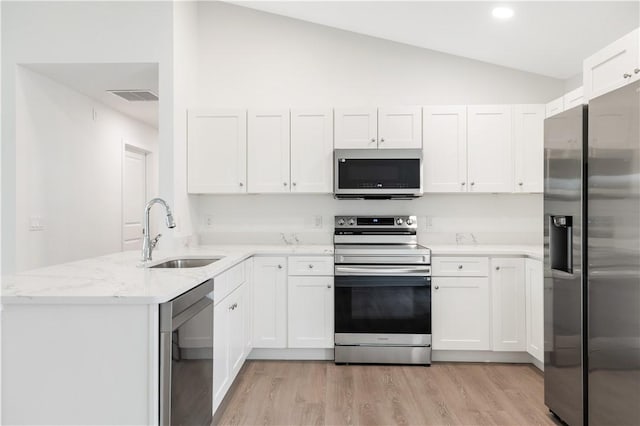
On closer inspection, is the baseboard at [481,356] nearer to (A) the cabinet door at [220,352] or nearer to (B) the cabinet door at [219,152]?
(A) the cabinet door at [220,352]

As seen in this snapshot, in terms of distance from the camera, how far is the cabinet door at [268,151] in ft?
11.6

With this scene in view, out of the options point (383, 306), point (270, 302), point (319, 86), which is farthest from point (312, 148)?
point (383, 306)

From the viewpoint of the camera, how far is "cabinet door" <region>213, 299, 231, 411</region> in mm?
2184

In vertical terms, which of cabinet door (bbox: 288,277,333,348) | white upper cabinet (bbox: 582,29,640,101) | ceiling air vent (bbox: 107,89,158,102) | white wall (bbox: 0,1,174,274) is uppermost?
white wall (bbox: 0,1,174,274)

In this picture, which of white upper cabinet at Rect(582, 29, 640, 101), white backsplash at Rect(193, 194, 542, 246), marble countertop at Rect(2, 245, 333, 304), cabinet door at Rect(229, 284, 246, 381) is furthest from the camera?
white backsplash at Rect(193, 194, 542, 246)

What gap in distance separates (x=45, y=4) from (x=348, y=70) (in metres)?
2.59

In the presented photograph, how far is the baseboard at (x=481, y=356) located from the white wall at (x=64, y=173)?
3.53 metres

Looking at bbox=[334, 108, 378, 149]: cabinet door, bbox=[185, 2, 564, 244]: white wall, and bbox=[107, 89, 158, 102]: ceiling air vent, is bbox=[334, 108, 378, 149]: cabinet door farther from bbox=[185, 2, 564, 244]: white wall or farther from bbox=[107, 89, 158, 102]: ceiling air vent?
bbox=[107, 89, 158, 102]: ceiling air vent

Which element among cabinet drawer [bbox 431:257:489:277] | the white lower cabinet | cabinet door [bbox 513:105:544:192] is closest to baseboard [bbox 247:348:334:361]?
the white lower cabinet

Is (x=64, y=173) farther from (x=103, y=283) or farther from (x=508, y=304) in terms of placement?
(x=508, y=304)

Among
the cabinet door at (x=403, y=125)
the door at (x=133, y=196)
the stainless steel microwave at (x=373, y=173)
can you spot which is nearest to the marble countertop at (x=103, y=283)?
the stainless steel microwave at (x=373, y=173)

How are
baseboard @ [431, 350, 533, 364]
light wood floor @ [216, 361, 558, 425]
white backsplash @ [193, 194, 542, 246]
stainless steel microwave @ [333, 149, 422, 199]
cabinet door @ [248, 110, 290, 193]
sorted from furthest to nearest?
white backsplash @ [193, 194, 542, 246]
cabinet door @ [248, 110, 290, 193]
stainless steel microwave @ [333, 149, 422, 199]
baseboard @ [431, 350, 533, 364]
light wood floor @ [216, 361, 558, 425]

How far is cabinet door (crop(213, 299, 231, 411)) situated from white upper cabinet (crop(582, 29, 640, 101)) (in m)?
2.38

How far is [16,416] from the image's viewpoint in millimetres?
1449
